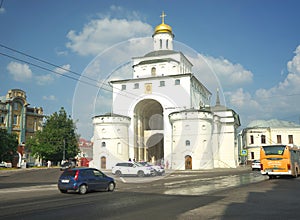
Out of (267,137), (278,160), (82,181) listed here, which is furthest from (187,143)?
(82,181)

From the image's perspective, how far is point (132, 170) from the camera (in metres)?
29.3

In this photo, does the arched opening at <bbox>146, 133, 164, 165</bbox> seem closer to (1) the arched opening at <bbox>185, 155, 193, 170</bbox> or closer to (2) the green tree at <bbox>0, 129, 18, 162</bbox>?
(1) the arched opening at <bbox>185, 155, 193, 170</bbox>

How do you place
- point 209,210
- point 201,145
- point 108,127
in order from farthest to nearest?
point 108,127 → point 201,145 → point 209,210

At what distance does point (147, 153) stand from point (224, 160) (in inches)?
535

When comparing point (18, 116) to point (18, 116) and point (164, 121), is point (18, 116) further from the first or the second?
point (164, 121)

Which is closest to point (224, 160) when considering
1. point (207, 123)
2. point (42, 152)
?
point (207, 123)

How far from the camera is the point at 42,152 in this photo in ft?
176

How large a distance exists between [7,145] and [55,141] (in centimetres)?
800

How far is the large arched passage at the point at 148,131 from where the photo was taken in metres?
53.9

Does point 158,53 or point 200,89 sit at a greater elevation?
point 158,53

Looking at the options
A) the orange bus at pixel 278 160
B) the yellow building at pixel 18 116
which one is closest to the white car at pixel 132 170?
the orange bus at pixel 278 160

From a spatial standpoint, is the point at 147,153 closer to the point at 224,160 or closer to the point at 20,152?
the point at 224,160

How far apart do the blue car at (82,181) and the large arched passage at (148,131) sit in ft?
119

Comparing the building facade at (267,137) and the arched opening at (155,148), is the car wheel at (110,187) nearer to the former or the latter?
the arched opening at (155,148)
